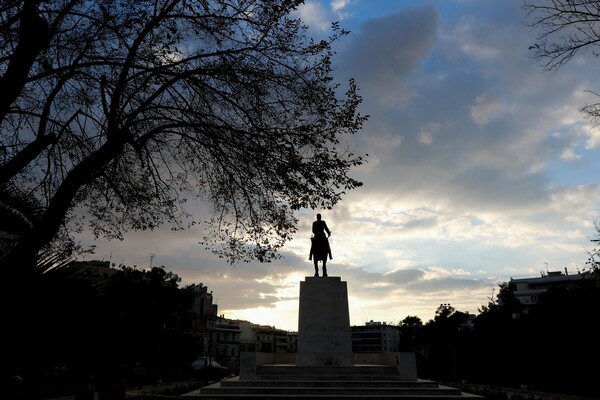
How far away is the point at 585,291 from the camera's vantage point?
3089 cm

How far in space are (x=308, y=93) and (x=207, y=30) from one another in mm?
2615

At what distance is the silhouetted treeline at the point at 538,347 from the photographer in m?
27.4

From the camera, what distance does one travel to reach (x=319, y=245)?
20453mm

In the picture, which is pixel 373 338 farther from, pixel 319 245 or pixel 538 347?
pixel 319 245

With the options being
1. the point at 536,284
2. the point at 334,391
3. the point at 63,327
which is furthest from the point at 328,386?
the point at 536,284

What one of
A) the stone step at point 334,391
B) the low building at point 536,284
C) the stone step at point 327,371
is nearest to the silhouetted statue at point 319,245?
the stone step at point 327,371

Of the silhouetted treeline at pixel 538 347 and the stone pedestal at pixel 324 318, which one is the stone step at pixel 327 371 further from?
the silhouetted treeline at pixel 538 347

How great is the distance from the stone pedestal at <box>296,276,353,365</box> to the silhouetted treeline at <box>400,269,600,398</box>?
10.6 meters

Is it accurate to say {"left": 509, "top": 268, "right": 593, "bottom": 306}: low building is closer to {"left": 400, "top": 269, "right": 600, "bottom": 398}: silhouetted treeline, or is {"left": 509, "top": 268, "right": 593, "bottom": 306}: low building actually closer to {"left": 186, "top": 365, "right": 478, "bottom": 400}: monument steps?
{"left": 400, "top": 269, "right": 600, "bottom": 398}: silhouetted treeline

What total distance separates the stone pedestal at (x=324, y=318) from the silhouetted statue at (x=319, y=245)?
87 centimetres

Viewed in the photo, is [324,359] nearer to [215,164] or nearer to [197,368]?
[215,164]

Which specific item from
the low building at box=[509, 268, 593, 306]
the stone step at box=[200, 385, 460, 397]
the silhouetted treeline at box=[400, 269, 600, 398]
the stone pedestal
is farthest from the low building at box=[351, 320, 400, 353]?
the stone step at box=[200, 385, 460, 397]

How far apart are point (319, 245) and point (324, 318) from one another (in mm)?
3478

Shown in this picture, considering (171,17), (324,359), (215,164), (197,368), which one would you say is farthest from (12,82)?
(197,368)
